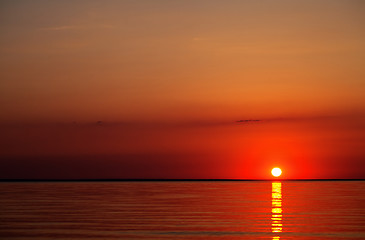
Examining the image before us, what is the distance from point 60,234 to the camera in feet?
102

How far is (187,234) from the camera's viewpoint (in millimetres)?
31047

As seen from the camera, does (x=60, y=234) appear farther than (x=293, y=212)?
No

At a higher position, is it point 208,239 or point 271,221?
point 271,221

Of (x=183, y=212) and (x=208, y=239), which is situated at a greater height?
(x=183, y=212)

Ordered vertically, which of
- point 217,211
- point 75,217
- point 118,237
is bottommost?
point 118,237

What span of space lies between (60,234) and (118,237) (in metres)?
3.40

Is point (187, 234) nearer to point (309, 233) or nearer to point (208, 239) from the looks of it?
point (208, 239)

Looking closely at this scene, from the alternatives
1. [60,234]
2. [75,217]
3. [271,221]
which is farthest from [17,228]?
[271,221]

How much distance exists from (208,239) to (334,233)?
7322 mm

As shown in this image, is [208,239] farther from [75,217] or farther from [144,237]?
[75,217]

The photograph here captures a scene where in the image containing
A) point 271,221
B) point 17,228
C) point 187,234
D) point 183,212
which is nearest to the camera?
point 187,234

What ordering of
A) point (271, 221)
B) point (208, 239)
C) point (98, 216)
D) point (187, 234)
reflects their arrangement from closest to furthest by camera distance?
point (208, 239)
point (187, 234)
point (271, 221)
point (98, 216)

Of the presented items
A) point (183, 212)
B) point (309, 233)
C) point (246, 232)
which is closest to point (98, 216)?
point (183, 212)

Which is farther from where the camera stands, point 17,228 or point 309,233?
point 17,228
